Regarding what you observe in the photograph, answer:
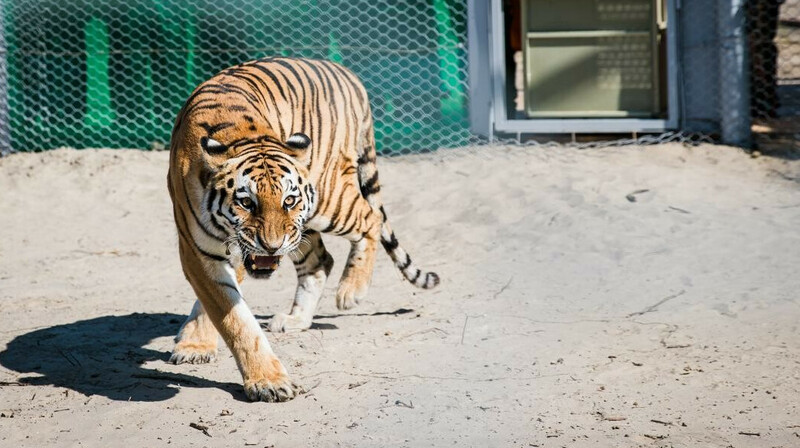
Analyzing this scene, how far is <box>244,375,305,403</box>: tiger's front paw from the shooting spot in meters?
3.55

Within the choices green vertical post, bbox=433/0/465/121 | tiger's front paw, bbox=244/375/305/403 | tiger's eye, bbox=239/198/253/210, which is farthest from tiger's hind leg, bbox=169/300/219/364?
green vertical post, bbox=433/0/465/121

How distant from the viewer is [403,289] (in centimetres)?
540

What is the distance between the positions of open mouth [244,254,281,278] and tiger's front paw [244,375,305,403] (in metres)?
0.40

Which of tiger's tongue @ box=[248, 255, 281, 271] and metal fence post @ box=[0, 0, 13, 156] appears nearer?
tiger's tongue @ box=[248, 255, 281, 271]

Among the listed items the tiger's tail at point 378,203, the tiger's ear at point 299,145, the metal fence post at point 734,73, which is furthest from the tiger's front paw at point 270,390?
the metal fence post at point 734,73

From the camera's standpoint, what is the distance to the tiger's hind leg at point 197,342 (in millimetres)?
4152

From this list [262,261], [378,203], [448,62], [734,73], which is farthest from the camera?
[448,62]

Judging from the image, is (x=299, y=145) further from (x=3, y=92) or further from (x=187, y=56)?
(x=3, y=92)

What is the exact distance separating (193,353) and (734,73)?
200 inches

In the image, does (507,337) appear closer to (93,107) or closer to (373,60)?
(373,60)

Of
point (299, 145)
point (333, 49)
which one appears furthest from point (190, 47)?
point (299, 145)

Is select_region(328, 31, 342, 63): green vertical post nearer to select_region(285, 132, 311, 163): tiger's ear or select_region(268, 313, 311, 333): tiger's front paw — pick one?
select_region(268, 313, 311, 333): tiger's front paw

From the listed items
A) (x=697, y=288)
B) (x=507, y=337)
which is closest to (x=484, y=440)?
(x=507, y=337)

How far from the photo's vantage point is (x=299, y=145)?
3783 millimetres
